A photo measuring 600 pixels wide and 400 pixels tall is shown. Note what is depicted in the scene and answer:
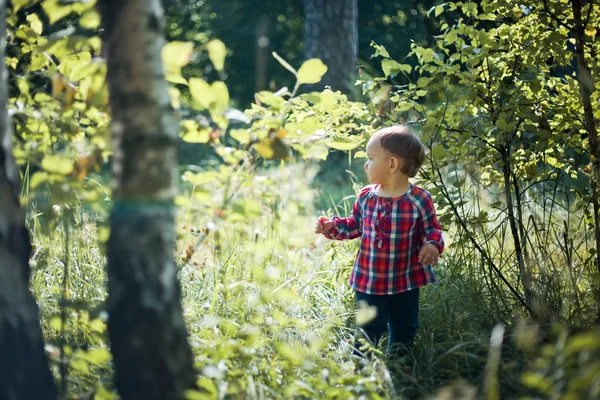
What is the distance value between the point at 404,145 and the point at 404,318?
0.76 meters

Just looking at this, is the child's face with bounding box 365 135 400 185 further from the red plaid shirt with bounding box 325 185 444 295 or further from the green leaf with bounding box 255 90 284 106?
the green leaf with bounding box 255 90 284 106

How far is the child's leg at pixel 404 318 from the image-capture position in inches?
110

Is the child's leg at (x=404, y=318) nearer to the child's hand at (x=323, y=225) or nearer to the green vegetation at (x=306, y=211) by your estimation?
the green vegetation at (x=306, y=211)

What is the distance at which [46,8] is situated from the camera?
67.4 inches

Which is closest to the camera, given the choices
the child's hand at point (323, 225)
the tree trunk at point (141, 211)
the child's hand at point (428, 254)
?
Answer: the tree trunk at point (141, 211)

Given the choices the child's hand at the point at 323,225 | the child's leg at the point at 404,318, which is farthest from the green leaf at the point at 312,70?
the child's leg at the point at 404,318

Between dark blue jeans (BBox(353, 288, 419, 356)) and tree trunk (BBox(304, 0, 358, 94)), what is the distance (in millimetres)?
6013

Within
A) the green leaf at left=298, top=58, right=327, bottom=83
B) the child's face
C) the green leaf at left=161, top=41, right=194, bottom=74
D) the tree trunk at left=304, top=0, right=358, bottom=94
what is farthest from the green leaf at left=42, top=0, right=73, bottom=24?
the tree trunk at left=304, top=0, right=358, bottom=94

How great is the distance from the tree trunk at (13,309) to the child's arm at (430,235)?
149 cm

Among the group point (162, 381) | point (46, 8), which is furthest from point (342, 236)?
point (46, 8)

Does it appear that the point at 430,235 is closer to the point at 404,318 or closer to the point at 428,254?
the point at 428,254

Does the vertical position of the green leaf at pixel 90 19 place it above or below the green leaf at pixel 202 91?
above

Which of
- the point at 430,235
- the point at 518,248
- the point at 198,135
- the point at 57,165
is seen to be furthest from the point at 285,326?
the point at 518,248

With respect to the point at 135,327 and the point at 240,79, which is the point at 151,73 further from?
the point at 240,79
